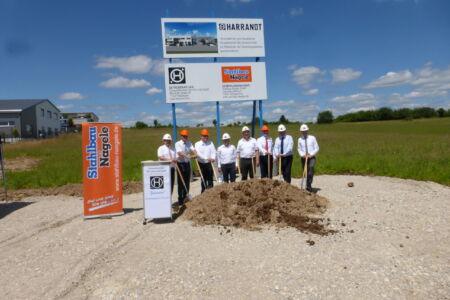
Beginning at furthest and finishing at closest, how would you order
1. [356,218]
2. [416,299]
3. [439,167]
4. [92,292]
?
[439,167]
[356,218]
[92,292]
[416,299]

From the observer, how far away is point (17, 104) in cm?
6194

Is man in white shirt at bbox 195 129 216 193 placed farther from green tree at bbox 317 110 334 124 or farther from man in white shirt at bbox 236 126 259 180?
green tree at bbox 317 110 334 124

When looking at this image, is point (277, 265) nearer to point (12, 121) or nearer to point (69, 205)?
point (69, 205)

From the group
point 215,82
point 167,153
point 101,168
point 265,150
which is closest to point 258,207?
point 167,153

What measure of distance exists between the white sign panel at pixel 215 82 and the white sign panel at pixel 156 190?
6.15 m

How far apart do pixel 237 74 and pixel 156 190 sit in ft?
25.6

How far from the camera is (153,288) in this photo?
195 inches

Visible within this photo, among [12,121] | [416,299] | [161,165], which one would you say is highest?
[12,121]

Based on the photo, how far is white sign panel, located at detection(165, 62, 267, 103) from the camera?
45.5ft

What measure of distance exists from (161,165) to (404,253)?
17.1 ft

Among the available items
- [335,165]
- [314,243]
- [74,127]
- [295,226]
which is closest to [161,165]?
[295,226]

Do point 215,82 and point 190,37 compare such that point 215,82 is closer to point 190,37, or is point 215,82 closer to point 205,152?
Result: point 190,37

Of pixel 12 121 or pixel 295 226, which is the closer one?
pixel 295 226

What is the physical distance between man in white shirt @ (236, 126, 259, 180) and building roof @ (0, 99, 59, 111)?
59.7m
